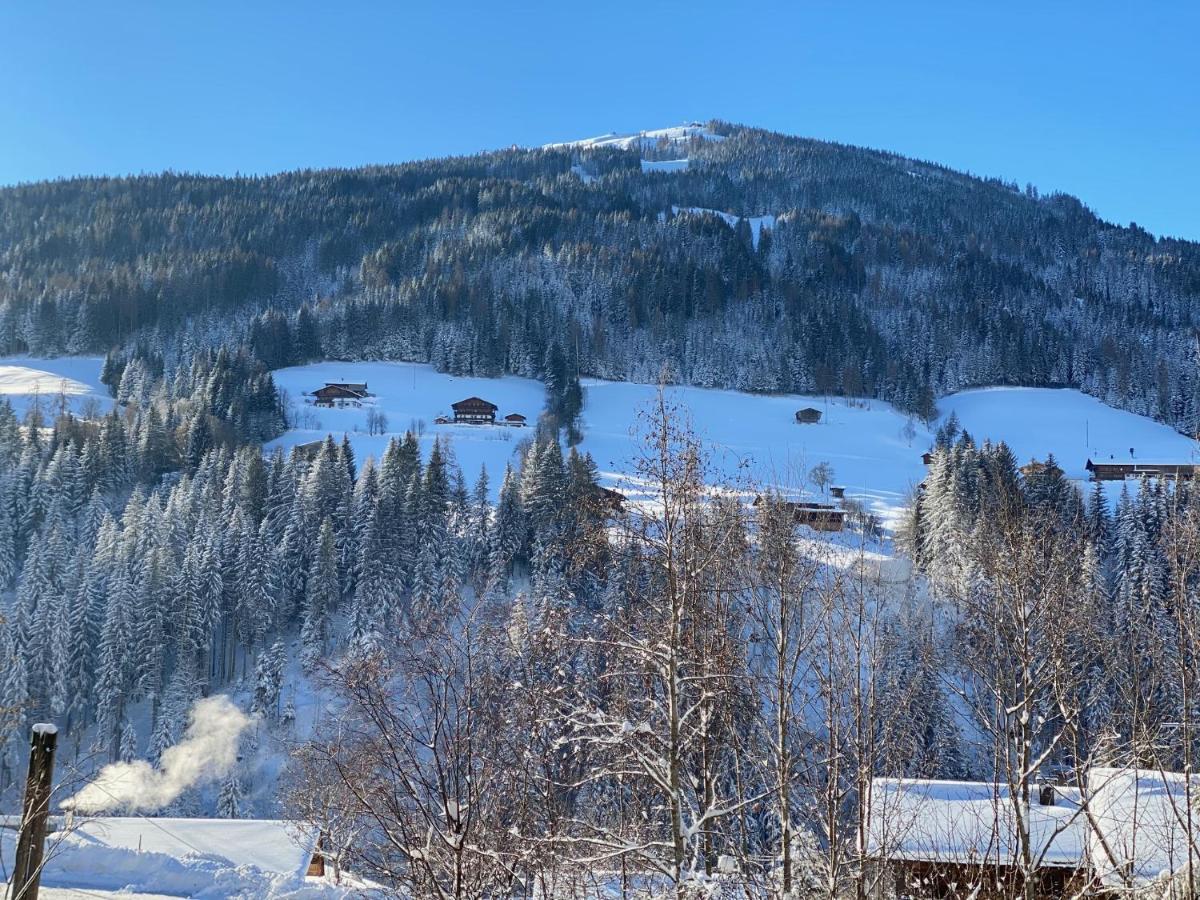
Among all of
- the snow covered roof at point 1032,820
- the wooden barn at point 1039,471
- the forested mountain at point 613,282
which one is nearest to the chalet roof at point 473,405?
the forested mountain at point 613,282

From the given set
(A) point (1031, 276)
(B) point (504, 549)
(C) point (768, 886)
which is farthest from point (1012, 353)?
(C) point (768, 886)

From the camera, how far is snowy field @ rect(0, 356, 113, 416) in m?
81.6

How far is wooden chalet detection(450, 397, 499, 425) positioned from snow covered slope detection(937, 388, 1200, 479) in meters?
53.8

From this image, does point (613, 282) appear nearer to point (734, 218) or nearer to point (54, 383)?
point (734, 218)

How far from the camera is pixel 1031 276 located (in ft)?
498

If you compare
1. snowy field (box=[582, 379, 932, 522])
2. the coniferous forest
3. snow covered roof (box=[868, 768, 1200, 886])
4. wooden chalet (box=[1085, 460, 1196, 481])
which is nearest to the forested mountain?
the coniferous forest

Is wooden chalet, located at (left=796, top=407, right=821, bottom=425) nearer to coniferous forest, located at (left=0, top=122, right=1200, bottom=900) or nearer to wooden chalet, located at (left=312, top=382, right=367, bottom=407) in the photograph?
coniferous forest, located at (left=0, top=122, right=1200, bottom=900)

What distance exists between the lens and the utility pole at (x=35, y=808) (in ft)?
17.9

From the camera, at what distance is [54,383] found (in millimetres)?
91188

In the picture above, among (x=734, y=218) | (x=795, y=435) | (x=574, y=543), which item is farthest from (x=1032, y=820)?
(x=734, y=218)

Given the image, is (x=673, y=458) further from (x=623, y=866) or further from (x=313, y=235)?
(x=313, y=235)

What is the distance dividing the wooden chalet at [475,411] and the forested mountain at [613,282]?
21296 mm

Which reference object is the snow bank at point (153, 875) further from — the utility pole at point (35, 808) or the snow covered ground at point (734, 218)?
the snow covered ground at point (734, 218)

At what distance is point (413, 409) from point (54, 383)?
43.4m
